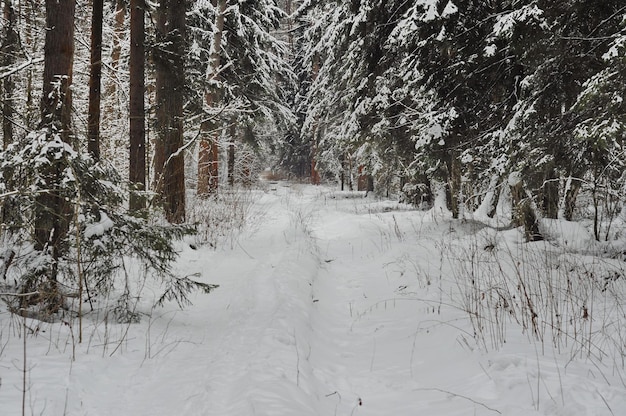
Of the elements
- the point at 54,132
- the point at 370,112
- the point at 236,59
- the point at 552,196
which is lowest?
the point at 552,196

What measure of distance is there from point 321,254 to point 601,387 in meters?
6.00

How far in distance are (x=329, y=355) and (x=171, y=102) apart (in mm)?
5478

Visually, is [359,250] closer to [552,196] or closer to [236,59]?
[552,196]

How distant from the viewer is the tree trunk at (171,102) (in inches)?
274

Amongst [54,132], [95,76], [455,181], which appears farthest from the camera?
[455,181]

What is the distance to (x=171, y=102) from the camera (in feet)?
23.6

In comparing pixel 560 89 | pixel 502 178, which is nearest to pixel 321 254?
pixel 502 178

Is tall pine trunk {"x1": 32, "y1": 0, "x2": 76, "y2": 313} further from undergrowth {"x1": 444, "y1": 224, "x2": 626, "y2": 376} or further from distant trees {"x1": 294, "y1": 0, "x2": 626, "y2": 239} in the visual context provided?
distant trees {"x1": 294, "y1": 0, "x2": 626, "y2": 239}

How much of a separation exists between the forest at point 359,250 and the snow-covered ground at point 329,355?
0.02 metres

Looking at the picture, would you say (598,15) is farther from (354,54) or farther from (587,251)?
(354,54)

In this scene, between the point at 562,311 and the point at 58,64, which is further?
the point at 58,64

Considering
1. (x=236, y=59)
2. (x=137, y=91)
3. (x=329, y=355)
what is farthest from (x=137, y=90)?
(x=329, y=355)

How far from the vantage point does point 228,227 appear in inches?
361

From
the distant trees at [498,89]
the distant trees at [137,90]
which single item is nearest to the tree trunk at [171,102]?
the distant trees at [137,90]
